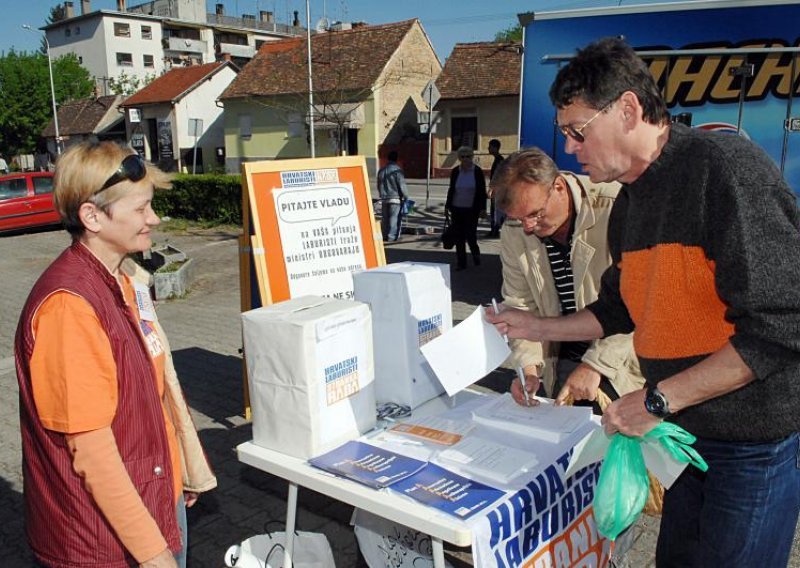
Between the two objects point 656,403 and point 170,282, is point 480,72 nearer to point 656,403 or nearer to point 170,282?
point 170,282

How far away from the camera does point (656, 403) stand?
5.07 feet

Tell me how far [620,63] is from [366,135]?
1228 inches

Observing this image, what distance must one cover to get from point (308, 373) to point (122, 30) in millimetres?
69401

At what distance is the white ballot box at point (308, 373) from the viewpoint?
6.61ft

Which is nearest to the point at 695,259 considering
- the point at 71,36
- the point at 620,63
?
the point at 620,63

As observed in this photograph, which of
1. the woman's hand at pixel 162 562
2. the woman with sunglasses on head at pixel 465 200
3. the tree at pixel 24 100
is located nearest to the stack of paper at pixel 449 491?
the woman's hand at pixel 162 562

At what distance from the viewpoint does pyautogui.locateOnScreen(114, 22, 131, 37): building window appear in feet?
200

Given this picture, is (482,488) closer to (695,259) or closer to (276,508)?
(695,259)

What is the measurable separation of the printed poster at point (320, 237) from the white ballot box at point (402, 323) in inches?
61.3

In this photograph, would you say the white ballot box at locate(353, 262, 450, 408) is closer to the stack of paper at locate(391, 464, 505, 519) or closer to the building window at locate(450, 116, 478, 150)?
the stack of paper at locate(391, 464, 505, 519)

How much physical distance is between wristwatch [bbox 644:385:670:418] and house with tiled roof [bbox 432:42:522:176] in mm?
27731

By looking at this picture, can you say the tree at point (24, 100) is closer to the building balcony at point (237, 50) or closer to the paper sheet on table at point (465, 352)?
the building balcony at point (237, 50)

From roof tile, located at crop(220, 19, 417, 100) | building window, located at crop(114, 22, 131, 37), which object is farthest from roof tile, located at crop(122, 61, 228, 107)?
building window, located at crop(114, 22, 131, 37)

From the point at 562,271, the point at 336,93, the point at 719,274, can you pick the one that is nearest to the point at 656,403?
the point at 719,274
